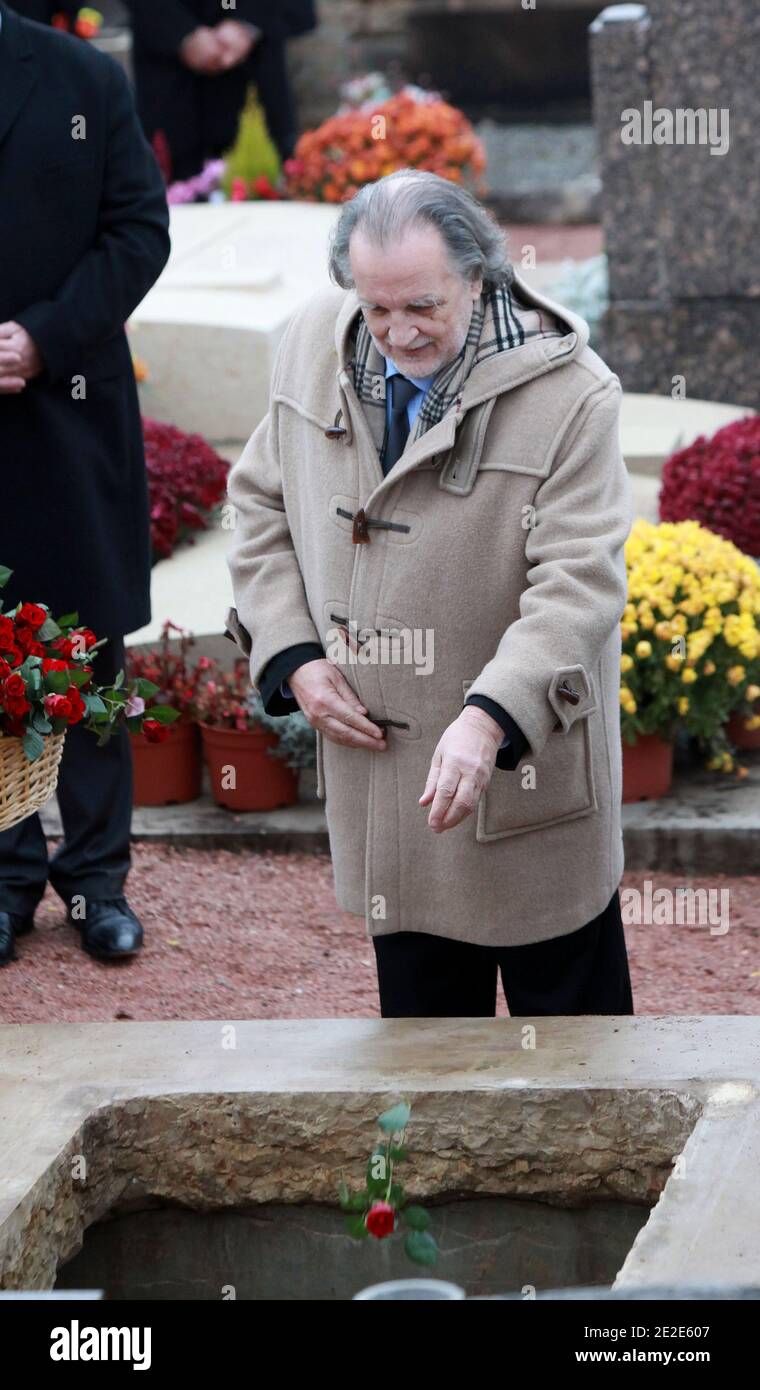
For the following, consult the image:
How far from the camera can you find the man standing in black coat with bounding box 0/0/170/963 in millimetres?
3799

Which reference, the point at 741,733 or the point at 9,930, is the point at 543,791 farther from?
the point at 741,733

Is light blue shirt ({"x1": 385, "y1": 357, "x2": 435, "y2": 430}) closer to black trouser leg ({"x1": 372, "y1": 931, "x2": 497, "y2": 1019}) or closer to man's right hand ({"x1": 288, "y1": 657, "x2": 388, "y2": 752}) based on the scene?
man's right hand ({"x1": 288, "y1": 657, "x2": 388, "y2": 752})

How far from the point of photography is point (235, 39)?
10820 mm

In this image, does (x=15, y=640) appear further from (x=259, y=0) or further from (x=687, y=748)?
(x=259, y=0)

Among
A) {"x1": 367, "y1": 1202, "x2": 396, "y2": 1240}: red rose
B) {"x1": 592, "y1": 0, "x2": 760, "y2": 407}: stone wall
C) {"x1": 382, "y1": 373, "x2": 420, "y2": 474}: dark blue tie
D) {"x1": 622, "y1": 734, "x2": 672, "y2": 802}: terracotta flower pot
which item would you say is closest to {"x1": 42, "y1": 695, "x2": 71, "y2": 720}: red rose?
{"x1": 382, "y1": 373, "x2": 420, "y2": 474}: dark blue tie

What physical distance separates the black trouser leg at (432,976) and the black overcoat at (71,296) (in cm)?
123

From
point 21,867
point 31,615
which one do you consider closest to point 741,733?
point 21,867

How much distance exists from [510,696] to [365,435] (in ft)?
1.63

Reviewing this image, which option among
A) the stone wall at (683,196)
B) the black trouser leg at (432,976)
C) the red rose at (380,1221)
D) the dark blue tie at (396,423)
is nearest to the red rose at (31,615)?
the dark blue tie at (396,423)

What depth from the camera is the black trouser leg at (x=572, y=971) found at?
10.00 ft

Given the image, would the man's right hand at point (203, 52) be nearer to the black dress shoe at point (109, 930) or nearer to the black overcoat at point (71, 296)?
the black overcoat at point (71, 296)

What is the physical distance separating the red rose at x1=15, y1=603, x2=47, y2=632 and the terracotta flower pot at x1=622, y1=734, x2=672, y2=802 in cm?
212

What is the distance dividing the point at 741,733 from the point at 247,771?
4.44ft
